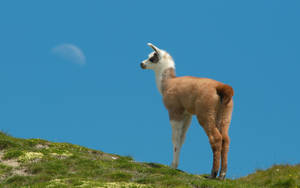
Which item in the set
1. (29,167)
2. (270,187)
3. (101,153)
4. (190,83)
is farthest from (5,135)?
(270,187)

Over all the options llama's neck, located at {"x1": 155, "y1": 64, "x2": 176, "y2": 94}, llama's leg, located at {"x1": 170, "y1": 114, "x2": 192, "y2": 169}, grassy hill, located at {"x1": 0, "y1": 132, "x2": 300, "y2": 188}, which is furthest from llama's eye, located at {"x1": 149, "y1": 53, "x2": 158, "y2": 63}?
grassy hill, located at {"x1": 0, "y1": 132, "x2": 300, "y2": 188}

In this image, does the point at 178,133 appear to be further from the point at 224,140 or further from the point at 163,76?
the point at 163,76

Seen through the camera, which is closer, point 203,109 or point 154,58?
point 203,109

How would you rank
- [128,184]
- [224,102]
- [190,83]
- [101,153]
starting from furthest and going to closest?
[101,153], [190,83], [224,102], [128,184]

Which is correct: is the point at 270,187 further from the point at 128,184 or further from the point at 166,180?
the point at 128,184

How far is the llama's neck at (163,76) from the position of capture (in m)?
19.9

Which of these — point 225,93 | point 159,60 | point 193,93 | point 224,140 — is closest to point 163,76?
point 159,60

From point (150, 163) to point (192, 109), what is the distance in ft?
14.9

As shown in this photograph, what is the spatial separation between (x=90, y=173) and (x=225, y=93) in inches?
273

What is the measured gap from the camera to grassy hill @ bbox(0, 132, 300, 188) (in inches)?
569

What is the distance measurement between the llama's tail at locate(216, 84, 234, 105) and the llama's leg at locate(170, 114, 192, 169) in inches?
85.3

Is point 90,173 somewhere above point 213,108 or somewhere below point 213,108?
below

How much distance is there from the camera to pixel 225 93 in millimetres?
16734

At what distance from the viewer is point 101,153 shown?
2527cm
